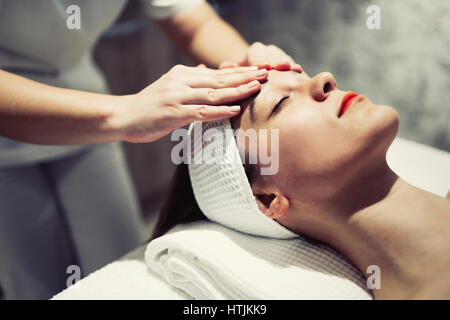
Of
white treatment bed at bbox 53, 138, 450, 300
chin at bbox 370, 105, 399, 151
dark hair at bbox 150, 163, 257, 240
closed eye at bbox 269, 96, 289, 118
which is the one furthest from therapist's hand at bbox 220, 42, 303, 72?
white treatment bed at bbox 53, 138, 450, 300

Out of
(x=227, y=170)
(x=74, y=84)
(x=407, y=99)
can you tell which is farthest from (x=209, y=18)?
(x=407, y=99)

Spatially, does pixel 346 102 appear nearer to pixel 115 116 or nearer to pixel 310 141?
pixel 310 141

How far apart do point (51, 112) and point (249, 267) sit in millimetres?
553

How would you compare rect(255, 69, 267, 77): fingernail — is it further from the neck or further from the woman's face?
the neck

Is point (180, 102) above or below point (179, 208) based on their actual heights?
above

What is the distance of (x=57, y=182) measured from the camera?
4.22ft

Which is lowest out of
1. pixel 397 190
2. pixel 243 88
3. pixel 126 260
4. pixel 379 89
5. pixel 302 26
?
pixel 126 260

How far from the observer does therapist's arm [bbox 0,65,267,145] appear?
0.87 meters

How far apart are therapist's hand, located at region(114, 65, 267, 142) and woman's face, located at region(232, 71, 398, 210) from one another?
2.8 inches

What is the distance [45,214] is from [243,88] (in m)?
0.79

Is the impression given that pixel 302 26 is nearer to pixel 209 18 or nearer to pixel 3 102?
pixel 209 18

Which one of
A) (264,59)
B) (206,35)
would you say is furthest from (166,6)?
(264,59)

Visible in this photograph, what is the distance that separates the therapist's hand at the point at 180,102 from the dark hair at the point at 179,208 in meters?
0.24

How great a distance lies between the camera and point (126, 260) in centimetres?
108
